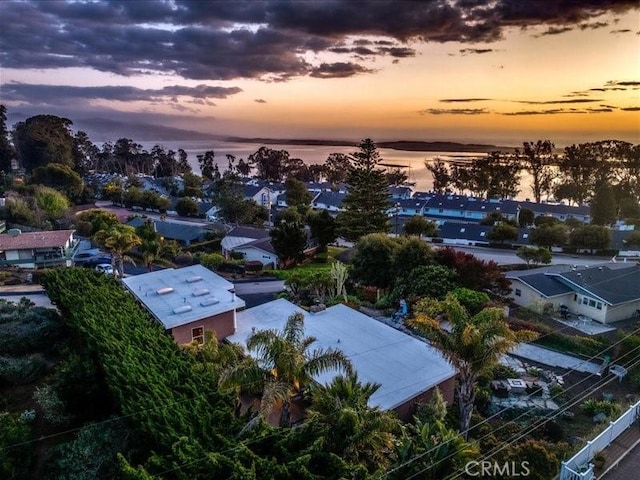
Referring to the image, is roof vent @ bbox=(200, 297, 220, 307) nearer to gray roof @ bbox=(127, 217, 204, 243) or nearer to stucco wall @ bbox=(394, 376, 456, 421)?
stucco wall @ bbox=(394, 376, 456, 421)

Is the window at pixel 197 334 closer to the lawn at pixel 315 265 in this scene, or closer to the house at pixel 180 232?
the lawn at pixel 315 265

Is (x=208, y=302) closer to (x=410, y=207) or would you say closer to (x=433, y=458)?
(x=433, y=458)

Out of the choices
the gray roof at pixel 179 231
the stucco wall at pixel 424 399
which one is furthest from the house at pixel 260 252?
the stucco wall at pixel 424 399

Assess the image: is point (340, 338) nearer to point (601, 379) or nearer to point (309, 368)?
point (309, 368)

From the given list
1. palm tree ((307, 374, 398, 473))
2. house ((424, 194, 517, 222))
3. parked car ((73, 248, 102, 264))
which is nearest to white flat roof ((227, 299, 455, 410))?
palm tree ((307, 374, 398, 473))

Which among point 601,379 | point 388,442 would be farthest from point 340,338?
point 601,379

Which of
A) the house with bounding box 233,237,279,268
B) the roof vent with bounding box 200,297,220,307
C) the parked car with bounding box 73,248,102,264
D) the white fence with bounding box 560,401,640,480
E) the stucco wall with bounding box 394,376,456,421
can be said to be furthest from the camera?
the house with bounding box 233,237,279,268
